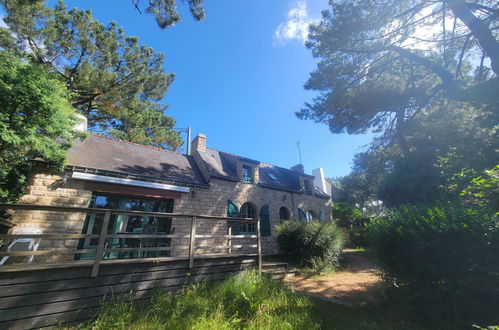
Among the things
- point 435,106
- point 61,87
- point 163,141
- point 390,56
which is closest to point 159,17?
point 61,87

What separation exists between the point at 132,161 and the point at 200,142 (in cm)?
422

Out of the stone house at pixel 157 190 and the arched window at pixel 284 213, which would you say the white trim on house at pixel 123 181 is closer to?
the stone house at pixel 157 190

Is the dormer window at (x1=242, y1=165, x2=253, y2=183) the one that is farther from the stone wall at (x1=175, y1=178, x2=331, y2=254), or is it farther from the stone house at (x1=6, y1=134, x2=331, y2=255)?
the stone wall at (x1=175, y1=178, x2=331, y2=254)

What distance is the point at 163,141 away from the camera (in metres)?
19.5

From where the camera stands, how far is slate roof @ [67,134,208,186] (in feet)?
26.0

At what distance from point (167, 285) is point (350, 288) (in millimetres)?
5131

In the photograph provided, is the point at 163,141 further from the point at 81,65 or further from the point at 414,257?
the point at 414,257

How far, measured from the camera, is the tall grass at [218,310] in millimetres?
3334

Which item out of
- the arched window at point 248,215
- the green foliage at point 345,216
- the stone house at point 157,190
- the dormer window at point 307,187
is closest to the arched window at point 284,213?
the stone house at point 157,190

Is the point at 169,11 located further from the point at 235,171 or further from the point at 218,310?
the point at 235,171

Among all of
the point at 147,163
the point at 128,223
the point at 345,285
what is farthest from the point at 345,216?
the point at 128,223

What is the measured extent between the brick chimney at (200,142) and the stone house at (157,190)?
59 mm

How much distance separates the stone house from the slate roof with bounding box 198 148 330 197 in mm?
70

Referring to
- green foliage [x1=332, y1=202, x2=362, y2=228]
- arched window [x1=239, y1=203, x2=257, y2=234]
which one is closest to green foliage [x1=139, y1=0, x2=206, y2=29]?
arched window [x1=239, y1=203, x2=257, y2=234]
